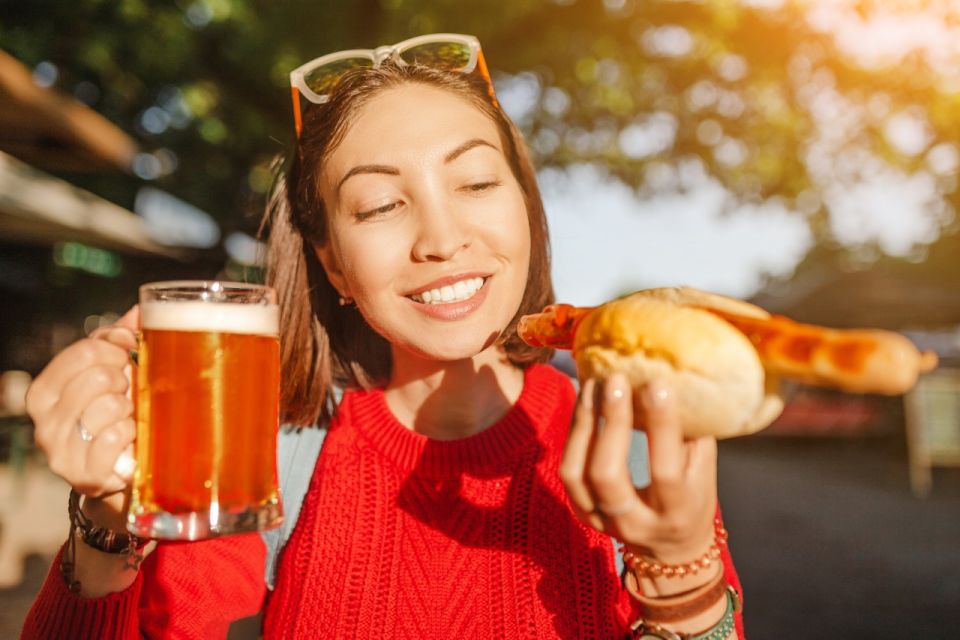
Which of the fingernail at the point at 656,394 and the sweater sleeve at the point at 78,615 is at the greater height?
the fingernail at the point at 656,394

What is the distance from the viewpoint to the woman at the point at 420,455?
1.51 metres

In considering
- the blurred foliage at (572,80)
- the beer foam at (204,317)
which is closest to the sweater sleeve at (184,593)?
the beer foam at (204,317)

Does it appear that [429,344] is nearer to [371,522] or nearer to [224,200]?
[371,522]

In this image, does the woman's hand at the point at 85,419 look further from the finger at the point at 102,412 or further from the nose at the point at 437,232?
the nose at the point at 437,232

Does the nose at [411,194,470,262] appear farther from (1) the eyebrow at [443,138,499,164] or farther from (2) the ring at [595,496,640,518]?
(2) the ring at [595,496,640,518]

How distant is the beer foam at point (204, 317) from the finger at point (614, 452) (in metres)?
0.75

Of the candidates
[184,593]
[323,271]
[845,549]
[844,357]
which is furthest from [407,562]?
[845,549]

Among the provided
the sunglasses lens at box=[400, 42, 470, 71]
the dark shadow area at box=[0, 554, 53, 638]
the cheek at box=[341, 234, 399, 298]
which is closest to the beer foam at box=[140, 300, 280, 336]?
the cheek at box=[341, 234, 399, 298]

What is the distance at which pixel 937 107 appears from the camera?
988 cm

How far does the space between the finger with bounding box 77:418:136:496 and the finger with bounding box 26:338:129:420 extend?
134mm

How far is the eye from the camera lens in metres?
1.88

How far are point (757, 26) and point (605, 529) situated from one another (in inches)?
373

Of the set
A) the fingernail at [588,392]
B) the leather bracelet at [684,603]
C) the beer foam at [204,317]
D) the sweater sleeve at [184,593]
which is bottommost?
the sweater sleeve at [184,593]

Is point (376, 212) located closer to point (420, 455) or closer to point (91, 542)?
point (420, 455)
